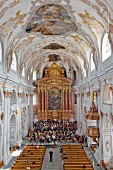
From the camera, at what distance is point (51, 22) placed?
16.5m

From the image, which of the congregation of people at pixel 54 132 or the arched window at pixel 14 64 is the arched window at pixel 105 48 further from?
the congregation of people at pixel 54 132

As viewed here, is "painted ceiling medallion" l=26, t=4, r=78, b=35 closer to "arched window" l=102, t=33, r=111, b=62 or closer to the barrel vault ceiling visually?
the barrel vault ceiling

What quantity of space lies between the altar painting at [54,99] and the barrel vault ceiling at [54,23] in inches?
419

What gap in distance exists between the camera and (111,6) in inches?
433

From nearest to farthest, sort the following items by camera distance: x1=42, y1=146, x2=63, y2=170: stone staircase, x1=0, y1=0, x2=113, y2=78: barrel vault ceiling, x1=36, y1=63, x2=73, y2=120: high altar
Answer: x1=0, y1=0, x2=113, y2=78: barrel vault ceiling
x1=42, y1=146, x2=63, y2=170: stone staircase
x1=36, y1=63, x2=73, y2=120: high altar

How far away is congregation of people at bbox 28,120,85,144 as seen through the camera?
24.2m

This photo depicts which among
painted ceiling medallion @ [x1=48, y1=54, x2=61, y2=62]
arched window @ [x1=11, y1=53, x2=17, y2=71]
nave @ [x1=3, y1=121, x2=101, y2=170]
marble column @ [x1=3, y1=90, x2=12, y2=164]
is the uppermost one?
painted ceiling medallion @ [x1=48, y1=54, x2=61, y2=62]

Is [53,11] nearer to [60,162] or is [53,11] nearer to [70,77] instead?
[60,162]

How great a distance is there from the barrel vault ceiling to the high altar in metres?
9.23

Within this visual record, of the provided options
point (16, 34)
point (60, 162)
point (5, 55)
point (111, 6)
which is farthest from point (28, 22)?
point (60, 162)

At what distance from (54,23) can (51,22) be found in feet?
1.25

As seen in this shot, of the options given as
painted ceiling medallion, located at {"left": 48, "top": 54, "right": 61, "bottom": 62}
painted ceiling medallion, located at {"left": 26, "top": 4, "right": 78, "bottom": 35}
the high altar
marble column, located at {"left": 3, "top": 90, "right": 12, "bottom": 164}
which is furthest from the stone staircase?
painted ceiling medallion, located at {"left": 48, "top": 54, "right": 61, "bottom": 62}

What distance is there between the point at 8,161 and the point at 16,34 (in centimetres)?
1126

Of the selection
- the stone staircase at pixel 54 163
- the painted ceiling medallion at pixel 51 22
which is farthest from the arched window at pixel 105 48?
the stone staircase at pixel 54 163
